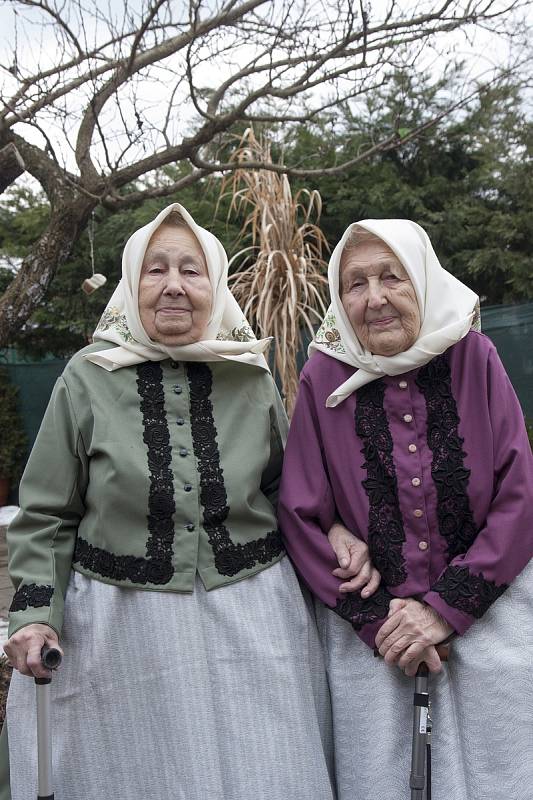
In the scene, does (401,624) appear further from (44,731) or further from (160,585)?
(44,731)

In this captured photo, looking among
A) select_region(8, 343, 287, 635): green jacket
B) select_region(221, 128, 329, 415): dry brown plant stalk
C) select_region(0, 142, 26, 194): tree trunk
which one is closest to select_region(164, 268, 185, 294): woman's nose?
select_region(8, 343, 287, 635): green jacket

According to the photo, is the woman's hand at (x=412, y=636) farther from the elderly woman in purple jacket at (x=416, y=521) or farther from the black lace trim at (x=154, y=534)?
the black lace trim at (x=154, y=534)

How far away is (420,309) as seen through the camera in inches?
81.4

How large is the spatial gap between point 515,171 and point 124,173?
4767 millimetres

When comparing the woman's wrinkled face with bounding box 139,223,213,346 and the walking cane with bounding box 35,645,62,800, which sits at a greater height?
the woman's wrinkled face with bounding box 139,223,213,346

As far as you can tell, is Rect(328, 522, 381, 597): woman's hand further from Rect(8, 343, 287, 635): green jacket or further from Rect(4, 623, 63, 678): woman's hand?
Rect(4, 623, 63, 678): woman's hand

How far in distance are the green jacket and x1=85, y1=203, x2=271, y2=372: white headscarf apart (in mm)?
45

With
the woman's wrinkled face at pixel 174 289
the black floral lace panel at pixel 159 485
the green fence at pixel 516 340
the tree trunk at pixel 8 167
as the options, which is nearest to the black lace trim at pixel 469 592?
the black floral lace panel at pixel 159 485

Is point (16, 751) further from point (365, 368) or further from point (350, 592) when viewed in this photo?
point (365, 368)

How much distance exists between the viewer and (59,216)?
141 inches

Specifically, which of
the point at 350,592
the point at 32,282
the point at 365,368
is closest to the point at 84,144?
the point at 32,282

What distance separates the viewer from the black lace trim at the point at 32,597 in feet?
6.40

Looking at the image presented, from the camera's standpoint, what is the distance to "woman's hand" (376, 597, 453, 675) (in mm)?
1938

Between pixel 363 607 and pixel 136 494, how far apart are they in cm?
60
